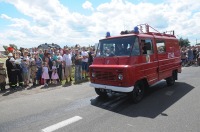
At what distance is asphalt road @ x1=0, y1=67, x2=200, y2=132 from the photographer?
5.81 meters

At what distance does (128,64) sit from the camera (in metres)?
7.53

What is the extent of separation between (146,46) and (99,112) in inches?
125

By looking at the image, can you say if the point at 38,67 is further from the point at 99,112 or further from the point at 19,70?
the point at 99,112

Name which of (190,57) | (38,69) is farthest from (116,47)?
(190,57)

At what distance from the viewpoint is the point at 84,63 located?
591 inches

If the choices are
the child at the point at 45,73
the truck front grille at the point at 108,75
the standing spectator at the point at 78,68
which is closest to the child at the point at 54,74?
the child at the point at 45,73

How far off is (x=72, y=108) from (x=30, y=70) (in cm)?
572

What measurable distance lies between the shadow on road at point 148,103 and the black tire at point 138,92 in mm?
162

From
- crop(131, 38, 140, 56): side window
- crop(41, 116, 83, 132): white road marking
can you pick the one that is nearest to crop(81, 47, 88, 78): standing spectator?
crop(131, 38, 140, 56): side window

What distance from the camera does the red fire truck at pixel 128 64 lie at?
24.7ft

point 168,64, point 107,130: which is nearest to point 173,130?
point 107,130

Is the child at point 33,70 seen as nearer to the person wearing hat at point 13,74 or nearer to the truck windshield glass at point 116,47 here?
the person wearing hat at point 13,74

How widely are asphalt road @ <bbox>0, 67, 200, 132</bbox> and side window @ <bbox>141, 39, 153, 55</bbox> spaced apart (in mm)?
1832

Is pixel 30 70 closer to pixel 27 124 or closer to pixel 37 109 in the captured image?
pixel 37 109
